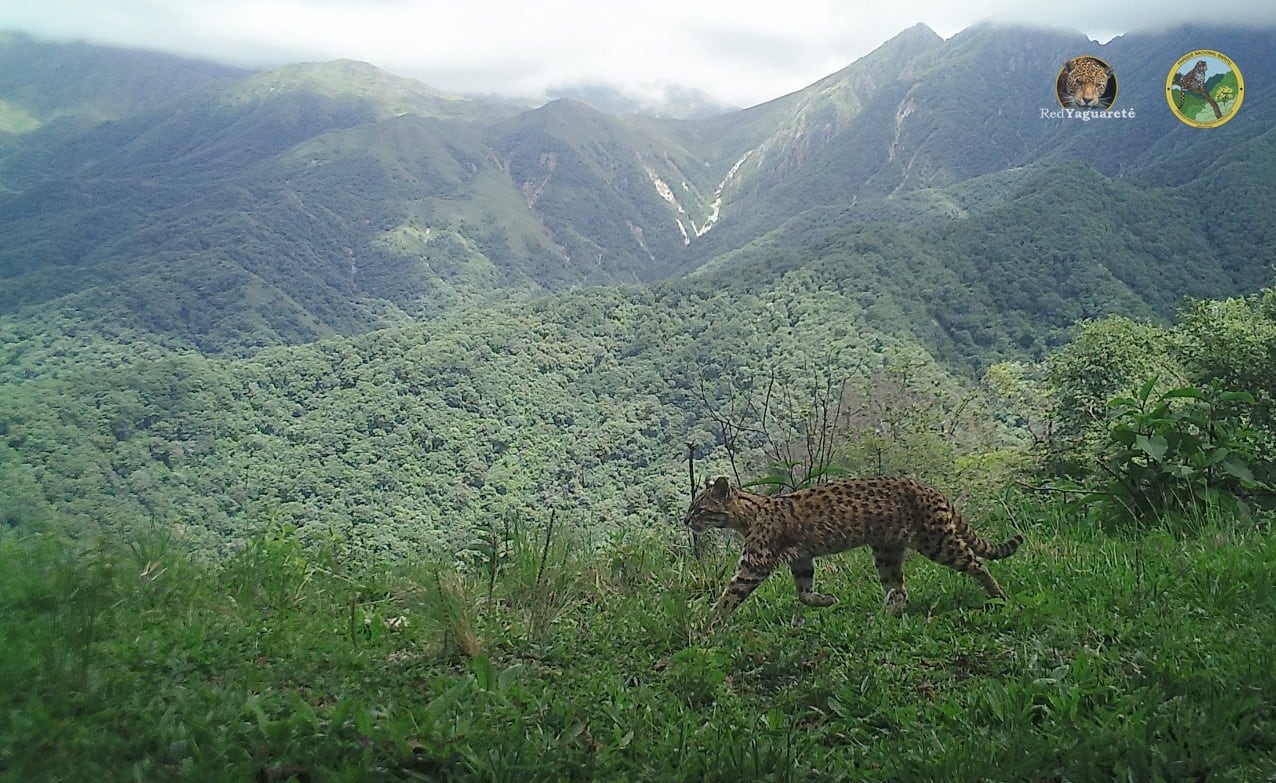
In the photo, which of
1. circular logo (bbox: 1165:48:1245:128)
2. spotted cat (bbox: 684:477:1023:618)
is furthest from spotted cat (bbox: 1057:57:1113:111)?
spotted cat (bbox: 684:477:1023:618)

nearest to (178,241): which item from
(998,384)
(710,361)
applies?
(710,361)

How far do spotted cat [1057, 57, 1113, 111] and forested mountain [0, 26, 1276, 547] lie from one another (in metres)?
0.97

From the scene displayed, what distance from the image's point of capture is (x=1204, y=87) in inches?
452

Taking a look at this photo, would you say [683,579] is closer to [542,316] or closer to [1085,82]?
[1085,82]

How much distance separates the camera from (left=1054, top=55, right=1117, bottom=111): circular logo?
13656mm

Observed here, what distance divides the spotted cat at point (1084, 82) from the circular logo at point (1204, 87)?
6.85ft

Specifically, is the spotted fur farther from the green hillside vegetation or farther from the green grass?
the green grass

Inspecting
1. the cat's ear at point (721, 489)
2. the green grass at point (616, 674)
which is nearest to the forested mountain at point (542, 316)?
the green grass at point (616, 674)

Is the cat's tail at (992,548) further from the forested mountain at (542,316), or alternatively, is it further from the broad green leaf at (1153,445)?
the forested mountain at (542,316)

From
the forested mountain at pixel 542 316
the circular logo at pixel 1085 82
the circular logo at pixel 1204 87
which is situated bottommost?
→ the forested mountain at pixel 542 316

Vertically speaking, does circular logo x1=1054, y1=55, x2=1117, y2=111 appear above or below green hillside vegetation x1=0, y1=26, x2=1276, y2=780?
above

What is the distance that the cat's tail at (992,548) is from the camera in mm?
4648

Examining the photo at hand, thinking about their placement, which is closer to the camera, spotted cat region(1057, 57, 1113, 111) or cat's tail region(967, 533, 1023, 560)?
cat's tail region(967, 533, 1023, 560)

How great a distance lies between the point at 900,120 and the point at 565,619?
500 feet
